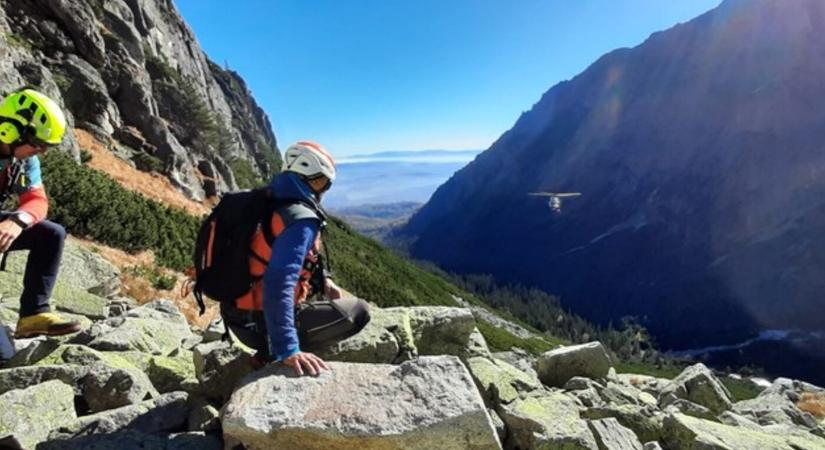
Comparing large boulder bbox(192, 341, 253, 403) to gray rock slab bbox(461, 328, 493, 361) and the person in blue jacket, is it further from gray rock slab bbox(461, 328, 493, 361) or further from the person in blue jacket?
gray rock slab bbox(461, 328, 493, 361)

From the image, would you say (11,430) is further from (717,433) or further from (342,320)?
(717,433)

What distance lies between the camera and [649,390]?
14438 mm

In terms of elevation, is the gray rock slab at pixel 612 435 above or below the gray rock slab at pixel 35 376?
below

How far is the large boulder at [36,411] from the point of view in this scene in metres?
4.92

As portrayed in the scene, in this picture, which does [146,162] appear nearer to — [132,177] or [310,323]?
[132,177]

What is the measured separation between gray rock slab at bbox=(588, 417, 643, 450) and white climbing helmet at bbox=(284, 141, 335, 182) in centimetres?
482

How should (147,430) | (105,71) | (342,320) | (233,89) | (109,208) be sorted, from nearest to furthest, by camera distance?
1. (147,430)
2. (342,320)
3. (109,208)
4. (105,71)
5. (233,89)

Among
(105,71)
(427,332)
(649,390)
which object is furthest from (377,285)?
(427,332)

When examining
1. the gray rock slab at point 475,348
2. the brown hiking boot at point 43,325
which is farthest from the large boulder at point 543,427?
the brown hiking boot at point 43,325

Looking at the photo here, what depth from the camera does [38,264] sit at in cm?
648

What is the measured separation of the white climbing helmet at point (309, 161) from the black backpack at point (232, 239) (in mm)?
337

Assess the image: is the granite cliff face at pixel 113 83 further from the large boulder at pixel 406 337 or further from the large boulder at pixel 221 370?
the large boulder at pixel 221 370

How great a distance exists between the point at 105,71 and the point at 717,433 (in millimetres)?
58665

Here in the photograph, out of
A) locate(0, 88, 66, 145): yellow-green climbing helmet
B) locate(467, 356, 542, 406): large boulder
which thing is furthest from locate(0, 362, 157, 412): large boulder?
locate(467, 356, 542, 406): large boulder
